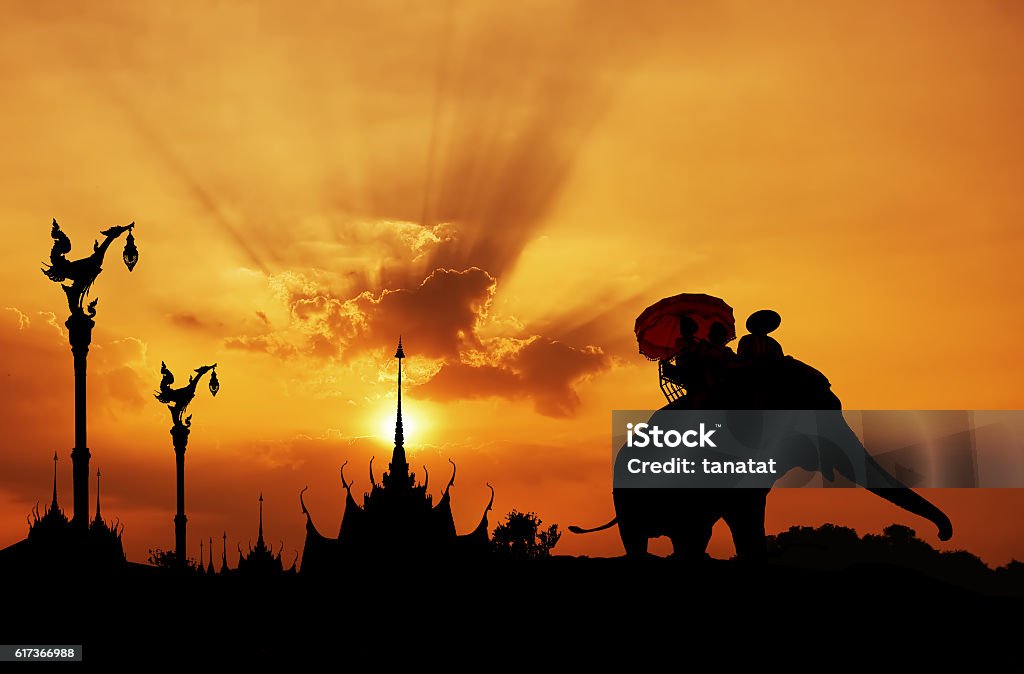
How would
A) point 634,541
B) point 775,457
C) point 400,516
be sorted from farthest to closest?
1. point 400,516
2. point 634,541
3. point 775,457

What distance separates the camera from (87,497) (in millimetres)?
22203

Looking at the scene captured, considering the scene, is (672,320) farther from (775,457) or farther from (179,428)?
(179,428)

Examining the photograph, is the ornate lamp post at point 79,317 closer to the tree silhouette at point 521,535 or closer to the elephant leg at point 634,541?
the elephant leg at point 634,541

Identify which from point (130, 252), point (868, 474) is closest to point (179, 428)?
point (130, 252)

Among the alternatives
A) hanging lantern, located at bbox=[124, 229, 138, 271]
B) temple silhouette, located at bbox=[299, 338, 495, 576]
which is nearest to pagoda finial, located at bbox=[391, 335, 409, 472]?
temple silhouette, located at bbox=[299, 338, 495, 576]

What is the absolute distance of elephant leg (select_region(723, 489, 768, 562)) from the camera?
60.7ft

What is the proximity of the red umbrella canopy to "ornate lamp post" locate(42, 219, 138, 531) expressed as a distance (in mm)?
9841

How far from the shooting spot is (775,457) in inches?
758

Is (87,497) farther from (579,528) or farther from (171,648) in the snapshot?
(579,528)

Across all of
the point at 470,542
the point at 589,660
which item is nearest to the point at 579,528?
the point at 589,660

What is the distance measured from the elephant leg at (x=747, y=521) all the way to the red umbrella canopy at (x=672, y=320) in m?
4.44

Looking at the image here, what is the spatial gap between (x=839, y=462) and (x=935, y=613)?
3.18 meters

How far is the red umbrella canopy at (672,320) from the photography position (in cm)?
2239

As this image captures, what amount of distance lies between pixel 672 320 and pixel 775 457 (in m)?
4.35
